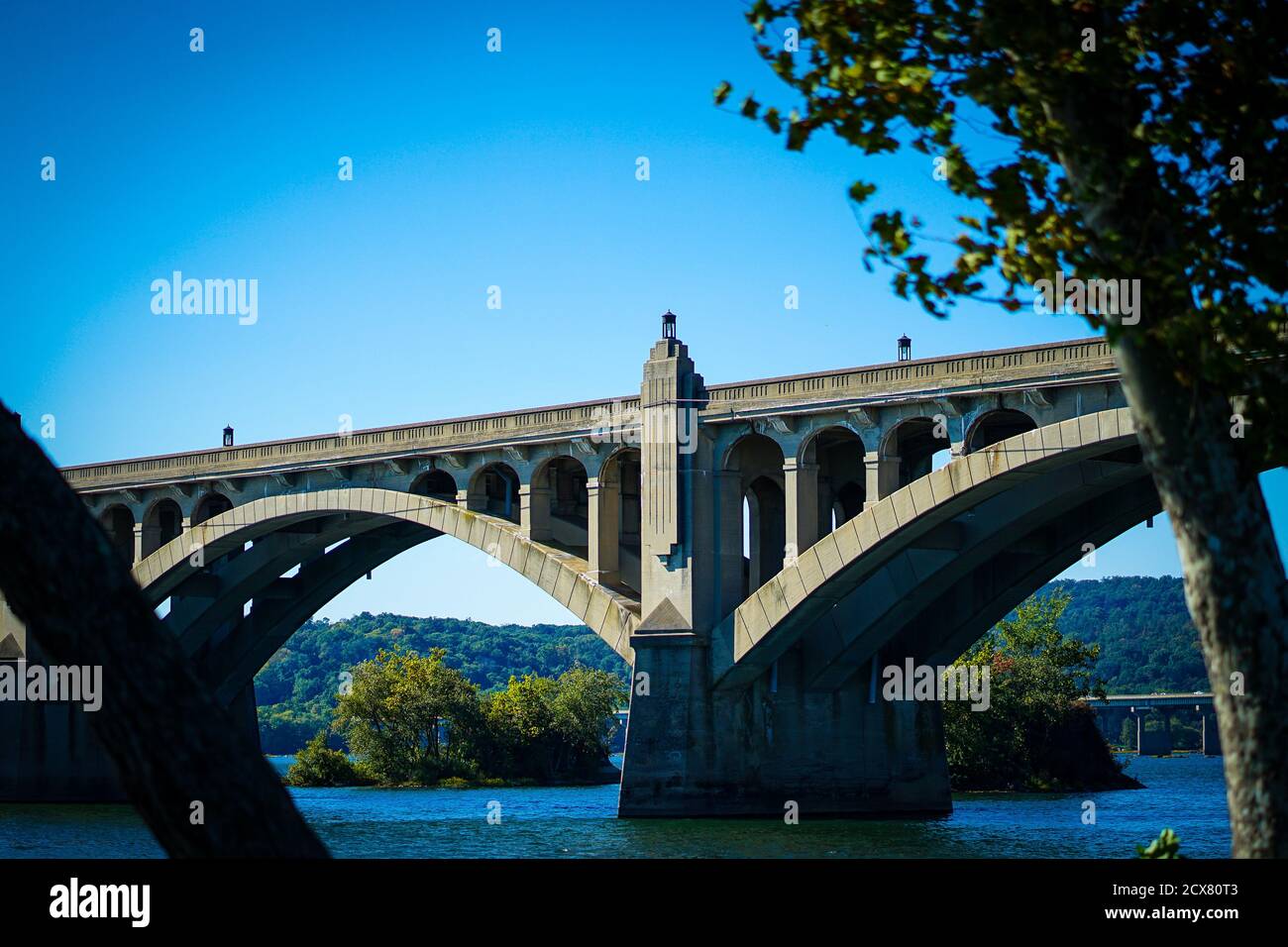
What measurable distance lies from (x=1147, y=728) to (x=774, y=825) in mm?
122124

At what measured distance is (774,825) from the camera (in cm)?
4503

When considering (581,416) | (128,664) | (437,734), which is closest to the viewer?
(128,664)

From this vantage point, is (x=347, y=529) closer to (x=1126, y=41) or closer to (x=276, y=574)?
(x=276, y=574)

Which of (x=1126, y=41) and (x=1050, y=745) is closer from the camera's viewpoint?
(x=1126, y=41)

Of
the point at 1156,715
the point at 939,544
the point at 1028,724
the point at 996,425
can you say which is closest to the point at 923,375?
the point at 996,425

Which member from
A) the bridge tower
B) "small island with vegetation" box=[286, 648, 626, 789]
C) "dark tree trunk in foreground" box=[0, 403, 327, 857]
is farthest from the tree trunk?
"small island with vegetation" box=[286, 648, 626, 789]

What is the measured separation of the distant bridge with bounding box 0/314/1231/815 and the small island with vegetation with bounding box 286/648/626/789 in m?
25.6

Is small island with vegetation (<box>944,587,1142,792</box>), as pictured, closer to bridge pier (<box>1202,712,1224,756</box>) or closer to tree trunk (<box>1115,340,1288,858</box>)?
tree trunk (<box>1115,340,1288,858</box>)

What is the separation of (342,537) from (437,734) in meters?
19.6

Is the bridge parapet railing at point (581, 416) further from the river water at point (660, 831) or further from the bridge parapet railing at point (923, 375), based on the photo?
the river water at point (660, 831)

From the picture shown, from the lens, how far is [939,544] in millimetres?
46531

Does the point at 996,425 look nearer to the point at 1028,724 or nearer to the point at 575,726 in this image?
the point at 1028,724

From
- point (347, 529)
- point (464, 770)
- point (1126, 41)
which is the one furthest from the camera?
point (464, 770)

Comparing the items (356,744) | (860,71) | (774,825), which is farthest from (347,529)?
(860,71)
